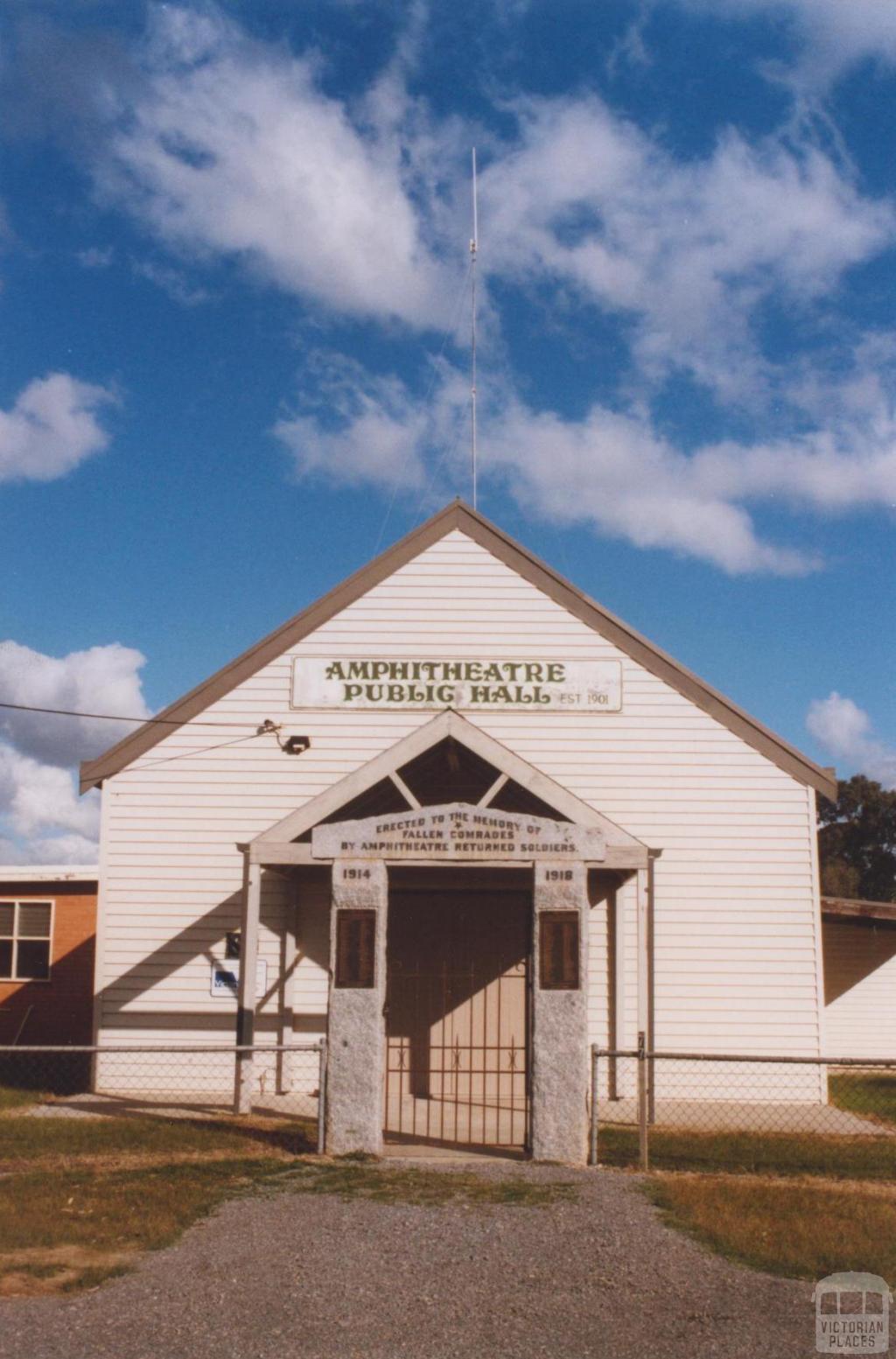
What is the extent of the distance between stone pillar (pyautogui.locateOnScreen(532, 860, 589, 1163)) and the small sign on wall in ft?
18.8

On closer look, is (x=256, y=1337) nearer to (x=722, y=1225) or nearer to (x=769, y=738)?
(x=722, y=1225)

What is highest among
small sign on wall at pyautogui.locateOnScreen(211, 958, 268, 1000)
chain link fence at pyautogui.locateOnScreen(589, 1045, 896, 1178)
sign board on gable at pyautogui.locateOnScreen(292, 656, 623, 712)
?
sign board on gable at pyautogui.locateOnScreen(292, 656, 623, 712)

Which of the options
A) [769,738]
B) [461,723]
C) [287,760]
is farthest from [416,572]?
[769,738]

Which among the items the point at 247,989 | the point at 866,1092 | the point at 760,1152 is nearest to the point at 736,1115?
the point at 760,1152

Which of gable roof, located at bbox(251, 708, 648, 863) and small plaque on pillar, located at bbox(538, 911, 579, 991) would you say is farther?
gable roof, located at bbox(251, 708, 648, 863)

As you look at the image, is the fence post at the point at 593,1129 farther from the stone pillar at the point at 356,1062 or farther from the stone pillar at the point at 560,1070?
the stone pillar at the point at 356,1062

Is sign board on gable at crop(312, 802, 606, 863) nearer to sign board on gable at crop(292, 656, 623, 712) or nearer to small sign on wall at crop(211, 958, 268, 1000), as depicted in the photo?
small sign on wall at crop(211, 958, 268, 1000)

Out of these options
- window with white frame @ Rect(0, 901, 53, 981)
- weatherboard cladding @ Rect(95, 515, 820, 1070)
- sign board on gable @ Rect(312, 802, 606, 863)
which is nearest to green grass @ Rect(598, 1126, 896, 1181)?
sign board on gable @ Rect(312, 802, 606, 863)

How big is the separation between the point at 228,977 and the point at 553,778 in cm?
474

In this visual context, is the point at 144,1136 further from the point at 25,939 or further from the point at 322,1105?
the point at 25,939

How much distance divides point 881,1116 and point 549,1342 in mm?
9931

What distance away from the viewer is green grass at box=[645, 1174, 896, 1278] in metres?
7.37

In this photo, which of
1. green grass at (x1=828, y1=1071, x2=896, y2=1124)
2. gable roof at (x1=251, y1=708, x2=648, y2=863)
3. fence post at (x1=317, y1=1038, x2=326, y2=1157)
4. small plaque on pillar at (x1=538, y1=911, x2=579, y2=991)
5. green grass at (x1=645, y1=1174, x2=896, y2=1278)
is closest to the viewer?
green grass at (x1=645, y1=1174, x2=896, y2=1278)

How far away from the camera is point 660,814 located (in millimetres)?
15773
